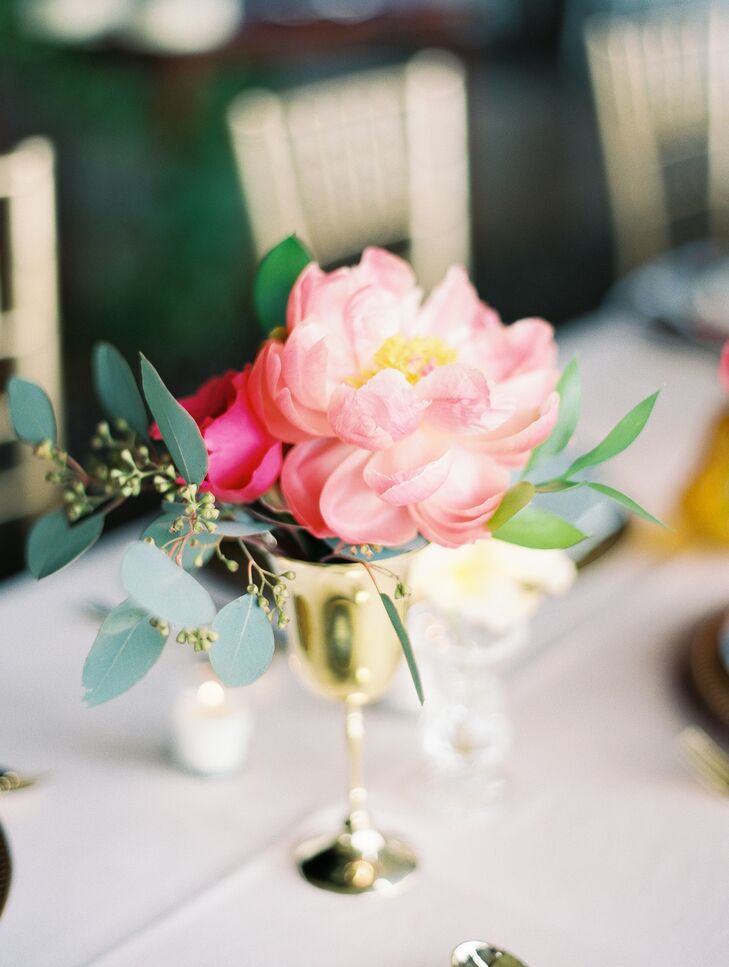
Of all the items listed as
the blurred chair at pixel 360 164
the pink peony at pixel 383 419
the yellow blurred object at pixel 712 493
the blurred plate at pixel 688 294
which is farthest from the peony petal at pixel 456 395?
the blurred chair at pixel 360 164

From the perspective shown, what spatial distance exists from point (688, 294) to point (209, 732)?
1.14 metres

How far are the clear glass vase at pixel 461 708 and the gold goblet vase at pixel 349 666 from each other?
8 centimetres

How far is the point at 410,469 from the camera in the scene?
24.7 inches

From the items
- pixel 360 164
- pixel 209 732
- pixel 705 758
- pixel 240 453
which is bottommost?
pixel 705 758

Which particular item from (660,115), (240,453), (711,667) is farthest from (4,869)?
(660,115)

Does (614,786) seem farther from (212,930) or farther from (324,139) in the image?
(324,139)

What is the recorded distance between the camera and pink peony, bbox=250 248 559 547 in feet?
1.98

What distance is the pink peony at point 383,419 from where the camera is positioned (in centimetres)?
60

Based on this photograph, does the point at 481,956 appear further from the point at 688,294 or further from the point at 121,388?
the point at 688,294

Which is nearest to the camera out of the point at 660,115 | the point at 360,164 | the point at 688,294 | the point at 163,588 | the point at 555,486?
the point at 163,588

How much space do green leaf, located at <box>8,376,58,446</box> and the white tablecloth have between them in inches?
9.5

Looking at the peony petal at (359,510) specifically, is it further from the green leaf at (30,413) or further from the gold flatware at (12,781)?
the gold flatware at (12,781)

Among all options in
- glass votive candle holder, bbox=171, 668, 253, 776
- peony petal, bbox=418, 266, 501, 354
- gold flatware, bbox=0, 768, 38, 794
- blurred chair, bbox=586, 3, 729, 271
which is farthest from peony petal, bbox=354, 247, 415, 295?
blurred chair, bbox=586, 3, 729, 271

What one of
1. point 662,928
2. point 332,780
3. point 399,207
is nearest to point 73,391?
point 399,207
